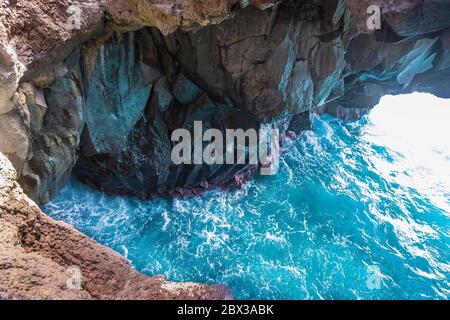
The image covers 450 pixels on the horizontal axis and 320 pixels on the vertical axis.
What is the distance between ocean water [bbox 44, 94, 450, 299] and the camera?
40.3 feet

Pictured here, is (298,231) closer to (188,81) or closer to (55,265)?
(188,81)

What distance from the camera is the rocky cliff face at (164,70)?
6902mm

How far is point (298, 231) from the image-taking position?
1428 centimetres

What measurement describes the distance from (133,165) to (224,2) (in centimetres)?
728

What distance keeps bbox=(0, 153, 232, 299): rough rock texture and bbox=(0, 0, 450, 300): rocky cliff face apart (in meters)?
2.56

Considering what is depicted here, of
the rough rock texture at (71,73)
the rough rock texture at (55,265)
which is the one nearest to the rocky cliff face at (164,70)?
the rough rock texture at (71,73)

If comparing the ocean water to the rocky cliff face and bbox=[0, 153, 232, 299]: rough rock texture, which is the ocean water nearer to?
the rocky cliff face

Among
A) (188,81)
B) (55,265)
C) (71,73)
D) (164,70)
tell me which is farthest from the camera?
(188,81)

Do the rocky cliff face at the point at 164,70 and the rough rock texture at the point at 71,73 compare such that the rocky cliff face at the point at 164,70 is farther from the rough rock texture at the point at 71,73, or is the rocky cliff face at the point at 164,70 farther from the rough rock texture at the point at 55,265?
the rough rock texture at the point at 55,265

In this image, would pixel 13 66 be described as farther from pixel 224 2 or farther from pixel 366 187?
pixel 366 187

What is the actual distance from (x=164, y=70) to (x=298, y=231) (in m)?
8.30

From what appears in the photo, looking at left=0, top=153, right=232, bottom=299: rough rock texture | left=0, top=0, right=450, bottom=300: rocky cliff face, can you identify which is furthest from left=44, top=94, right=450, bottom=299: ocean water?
left=0, top=153, right=232, bottom=299: rough rock texture

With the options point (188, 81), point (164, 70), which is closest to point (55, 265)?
point (164, 70)

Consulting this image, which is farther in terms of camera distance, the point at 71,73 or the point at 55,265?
the point at 71,73
